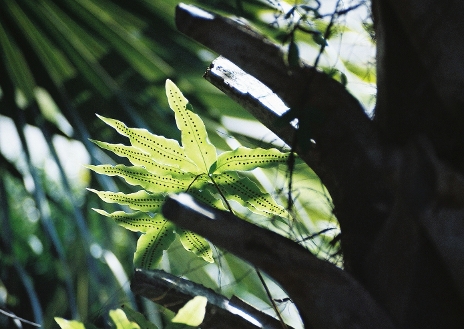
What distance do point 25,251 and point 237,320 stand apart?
585 centimetres

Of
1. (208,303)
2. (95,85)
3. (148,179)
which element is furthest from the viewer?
(95,85)

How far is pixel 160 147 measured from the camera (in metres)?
0.66

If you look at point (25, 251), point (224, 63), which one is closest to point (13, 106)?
point (224, 63)

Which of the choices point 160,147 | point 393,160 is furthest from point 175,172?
point 393,160

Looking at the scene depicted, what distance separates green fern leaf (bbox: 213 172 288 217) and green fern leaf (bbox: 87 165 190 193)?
0.16 feet

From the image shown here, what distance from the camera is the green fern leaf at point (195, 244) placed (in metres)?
0.71

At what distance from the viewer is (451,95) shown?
444mm

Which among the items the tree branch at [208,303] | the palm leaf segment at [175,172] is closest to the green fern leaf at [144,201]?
the palm leaf segment at [175,172]

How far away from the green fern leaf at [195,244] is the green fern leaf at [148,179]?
0.06m

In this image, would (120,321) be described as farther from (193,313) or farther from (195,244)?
(195,244)

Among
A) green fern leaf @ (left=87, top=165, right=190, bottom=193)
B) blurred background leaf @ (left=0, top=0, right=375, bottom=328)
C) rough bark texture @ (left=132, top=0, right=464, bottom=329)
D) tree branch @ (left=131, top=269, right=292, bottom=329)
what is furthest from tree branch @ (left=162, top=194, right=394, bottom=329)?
blurred background leaf @ (left=0, top=0, right=375, bottom=328)

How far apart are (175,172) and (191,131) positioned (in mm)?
56

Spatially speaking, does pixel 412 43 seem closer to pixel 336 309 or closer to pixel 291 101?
Result: pixel 291 101

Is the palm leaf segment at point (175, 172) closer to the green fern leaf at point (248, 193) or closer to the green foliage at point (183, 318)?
the green fern leaf at point (248, 193)
